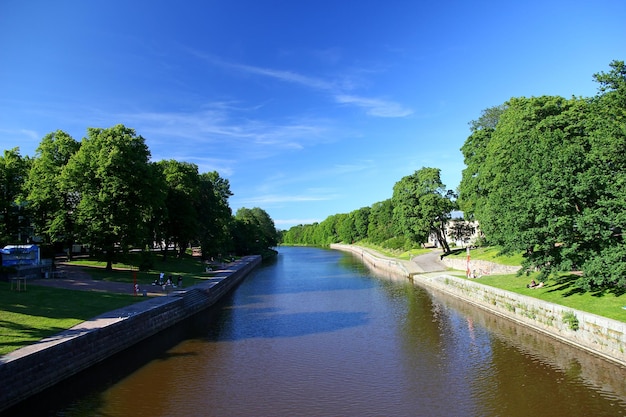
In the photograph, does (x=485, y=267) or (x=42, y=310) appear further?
(x=485, y=267)

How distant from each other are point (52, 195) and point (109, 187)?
5.50 metres

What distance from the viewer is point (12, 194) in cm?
4031

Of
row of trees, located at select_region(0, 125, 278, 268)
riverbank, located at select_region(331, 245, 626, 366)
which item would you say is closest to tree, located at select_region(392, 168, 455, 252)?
riverbank, located at select_region(331, 245, 626, 366)

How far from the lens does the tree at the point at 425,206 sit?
66062 millimetres

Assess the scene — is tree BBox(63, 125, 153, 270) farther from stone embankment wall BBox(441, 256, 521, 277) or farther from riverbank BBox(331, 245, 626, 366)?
stone embankment wall BBox(441, 256, 521, 277)

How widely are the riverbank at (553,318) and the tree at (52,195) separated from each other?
35432mm

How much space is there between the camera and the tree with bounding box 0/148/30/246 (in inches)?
1548

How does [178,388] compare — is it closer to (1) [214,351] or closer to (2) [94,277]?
(1) [214,351]

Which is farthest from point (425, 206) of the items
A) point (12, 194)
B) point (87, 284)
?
point (12, 194)

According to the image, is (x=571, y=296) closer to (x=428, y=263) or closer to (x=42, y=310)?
(x=42, y=310)

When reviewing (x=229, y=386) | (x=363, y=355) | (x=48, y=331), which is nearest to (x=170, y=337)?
(x=48, y=331)

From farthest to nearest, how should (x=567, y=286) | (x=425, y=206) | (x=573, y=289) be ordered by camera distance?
(x=425, y=206) < (x=567, y=286) < (x=573, y=289)

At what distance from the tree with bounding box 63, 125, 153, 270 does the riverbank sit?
30357 millimetres

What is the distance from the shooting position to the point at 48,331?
19906 millimetres
